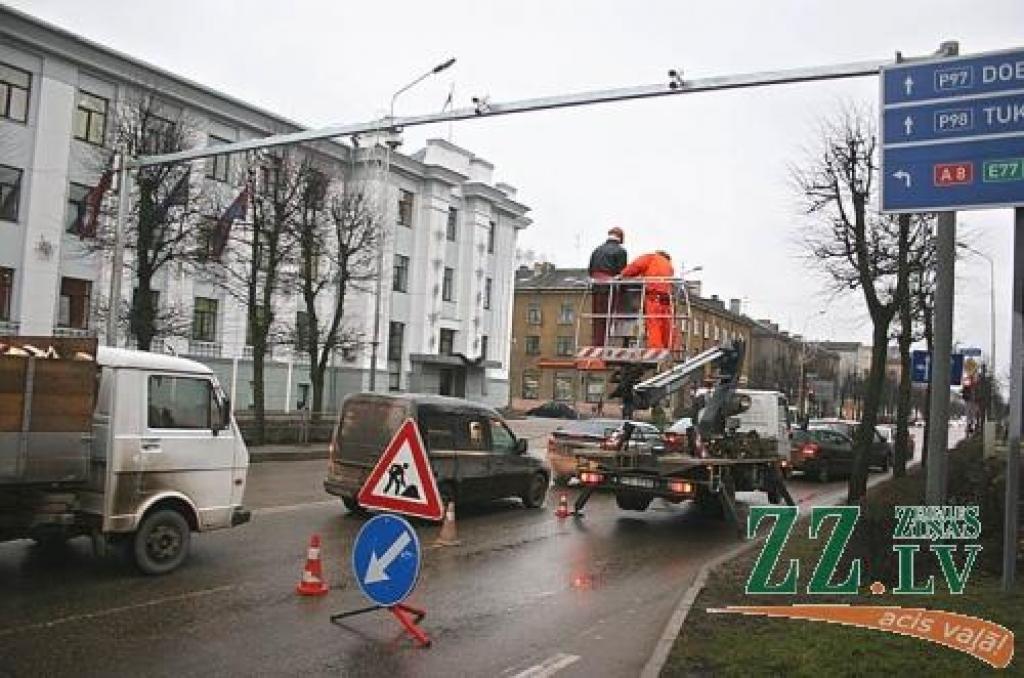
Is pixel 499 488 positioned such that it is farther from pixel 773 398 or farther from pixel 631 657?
pixel 773 398

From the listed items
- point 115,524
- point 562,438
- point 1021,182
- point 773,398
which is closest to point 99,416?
point 115,524

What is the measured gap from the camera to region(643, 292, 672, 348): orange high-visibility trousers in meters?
12.5

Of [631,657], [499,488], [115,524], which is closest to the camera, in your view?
[631,657]

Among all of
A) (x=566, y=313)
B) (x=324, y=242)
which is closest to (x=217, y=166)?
(x=324, y=242)

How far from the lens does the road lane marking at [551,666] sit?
659cm

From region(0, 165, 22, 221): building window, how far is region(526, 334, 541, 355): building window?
53225 mm

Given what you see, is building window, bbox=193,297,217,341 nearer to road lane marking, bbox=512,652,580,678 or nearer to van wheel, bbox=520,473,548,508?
van wheel, bbox=520,473,548,508

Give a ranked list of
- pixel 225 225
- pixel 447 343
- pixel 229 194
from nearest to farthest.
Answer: pixel 225 225 → pixel 229 194 → pixel 447 343

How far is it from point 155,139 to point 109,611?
59.0 feet

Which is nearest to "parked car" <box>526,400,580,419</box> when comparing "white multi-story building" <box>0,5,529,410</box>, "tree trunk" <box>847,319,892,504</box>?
"white multi-story building" <box>0,5,529,410</box>

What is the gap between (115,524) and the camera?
8.62 metres

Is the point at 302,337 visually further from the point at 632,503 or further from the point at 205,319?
the point at 632,503

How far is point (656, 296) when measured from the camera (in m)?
12.5

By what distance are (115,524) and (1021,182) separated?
28.9 feet
